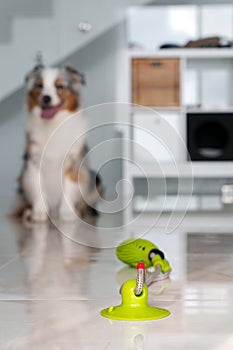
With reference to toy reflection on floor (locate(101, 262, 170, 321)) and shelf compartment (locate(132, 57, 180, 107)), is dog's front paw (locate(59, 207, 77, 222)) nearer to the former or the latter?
shelf compartment (locate(132, 57, 180, 107))

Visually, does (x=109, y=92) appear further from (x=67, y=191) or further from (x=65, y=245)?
(x=65, y=245)

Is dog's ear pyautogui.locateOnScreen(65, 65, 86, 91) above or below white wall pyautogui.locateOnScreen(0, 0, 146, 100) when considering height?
below

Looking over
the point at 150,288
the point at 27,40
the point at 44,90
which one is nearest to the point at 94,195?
the point at 44,90

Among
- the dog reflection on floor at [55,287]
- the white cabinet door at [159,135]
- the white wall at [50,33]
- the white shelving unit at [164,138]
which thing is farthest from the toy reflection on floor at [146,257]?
the white wall at [50,33]

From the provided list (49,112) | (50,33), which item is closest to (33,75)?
(49,112)

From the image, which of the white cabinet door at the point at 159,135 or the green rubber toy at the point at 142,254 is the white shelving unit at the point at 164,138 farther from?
the green rubber toy at the point at 142,254

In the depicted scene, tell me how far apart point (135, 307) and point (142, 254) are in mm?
661

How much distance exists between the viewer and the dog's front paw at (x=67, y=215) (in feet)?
12.4

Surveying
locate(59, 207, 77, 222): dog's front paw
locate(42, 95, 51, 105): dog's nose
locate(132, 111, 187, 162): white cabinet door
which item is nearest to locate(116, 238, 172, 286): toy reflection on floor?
locate(59, 207, 77, 222): dog's front paw

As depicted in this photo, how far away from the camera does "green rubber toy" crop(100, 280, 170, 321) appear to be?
1.71 meters

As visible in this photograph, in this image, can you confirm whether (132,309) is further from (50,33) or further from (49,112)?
(50,33)

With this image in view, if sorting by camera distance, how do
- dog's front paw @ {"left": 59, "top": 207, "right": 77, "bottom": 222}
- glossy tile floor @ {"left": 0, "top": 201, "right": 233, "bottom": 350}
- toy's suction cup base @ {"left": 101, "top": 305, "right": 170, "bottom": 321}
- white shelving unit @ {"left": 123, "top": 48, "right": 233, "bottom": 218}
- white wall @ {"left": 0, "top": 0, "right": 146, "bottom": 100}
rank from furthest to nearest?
white wall @ {"left": 0, "top": 0, "right": 146, "bottom": 100}, white shelving unit @ {"left": 123, "top": 48, "right": 233, "bottom": 218}, dog's front paw @ {"left": 59, "top": 207, "right": 77, "bottom": 222}, toy's suction cup base @ {"left": 101, "top": 305, "right": 170, "bottom": 321}, glossy tile floor @ {"left": 0, "top": 201, "right": 233, "bottom": 350}

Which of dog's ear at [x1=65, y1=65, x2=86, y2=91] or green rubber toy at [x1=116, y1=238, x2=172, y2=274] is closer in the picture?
green rubber toy at [x1=116, y1=238, x2=172, y2=274]

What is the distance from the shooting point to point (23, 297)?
1976mm
